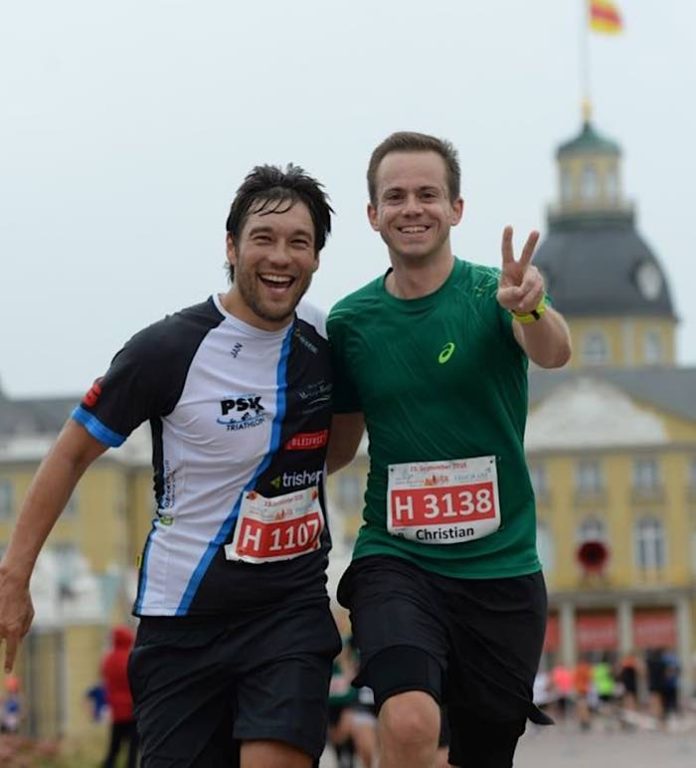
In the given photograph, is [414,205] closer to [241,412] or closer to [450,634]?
[241,412]

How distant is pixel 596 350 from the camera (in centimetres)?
11869

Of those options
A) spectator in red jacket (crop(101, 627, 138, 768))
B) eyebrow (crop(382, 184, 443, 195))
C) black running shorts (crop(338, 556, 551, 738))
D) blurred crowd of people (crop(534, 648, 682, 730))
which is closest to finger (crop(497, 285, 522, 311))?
eyebrow (crop(382, 184, 443, 195))

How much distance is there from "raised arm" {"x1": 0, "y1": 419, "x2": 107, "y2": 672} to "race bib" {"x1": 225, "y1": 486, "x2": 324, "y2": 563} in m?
0.40

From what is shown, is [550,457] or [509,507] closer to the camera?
[509,507]

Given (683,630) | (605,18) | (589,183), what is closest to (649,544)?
(683,630)

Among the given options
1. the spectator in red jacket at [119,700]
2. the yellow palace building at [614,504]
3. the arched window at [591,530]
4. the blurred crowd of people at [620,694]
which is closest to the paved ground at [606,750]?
the blurred crowd of people at [620,694]

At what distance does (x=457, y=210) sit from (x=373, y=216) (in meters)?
0.22

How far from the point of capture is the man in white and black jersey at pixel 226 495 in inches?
267

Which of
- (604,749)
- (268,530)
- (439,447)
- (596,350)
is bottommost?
(604,749)

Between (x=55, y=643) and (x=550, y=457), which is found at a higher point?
(x=550, y=457)

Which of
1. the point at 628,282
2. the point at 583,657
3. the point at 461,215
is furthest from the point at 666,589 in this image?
the point at 461,215

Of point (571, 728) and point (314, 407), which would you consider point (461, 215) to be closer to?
point (314, 407)

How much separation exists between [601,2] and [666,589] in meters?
22.8

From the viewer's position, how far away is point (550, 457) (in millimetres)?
104062
